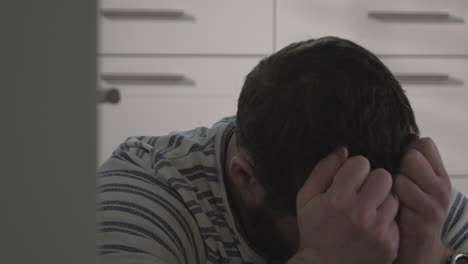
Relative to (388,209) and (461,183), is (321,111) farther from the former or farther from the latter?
(461,183)

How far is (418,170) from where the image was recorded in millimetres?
857

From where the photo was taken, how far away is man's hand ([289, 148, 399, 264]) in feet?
2.70

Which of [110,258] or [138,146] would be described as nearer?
[110,258]

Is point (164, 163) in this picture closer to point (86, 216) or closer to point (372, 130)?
point (372, 130)

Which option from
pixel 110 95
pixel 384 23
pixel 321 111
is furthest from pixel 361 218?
pixel 384 23

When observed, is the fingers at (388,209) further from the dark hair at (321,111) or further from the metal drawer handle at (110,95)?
the metal drawer handle at (110,95)

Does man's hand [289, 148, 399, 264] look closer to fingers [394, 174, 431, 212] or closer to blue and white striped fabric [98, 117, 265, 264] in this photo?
fingers [394, 174, 431, 212]

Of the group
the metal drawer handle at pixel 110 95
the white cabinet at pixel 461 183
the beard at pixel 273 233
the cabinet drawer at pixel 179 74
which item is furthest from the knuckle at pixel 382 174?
the white cabinet at pixel 461 183

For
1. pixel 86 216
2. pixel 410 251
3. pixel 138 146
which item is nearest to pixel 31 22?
pixel 86 216

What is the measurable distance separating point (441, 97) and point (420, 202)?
1.63 meters

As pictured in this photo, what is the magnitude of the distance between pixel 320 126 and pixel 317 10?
1.54m

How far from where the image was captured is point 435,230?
89cm

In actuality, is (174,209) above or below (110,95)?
below

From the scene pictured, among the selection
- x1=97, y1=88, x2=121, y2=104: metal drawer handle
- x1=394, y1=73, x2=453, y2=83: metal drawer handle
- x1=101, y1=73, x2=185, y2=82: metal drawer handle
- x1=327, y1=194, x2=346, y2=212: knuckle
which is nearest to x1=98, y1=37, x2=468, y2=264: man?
x1=327, y1=194, x2=346, y2=212: knuckle
